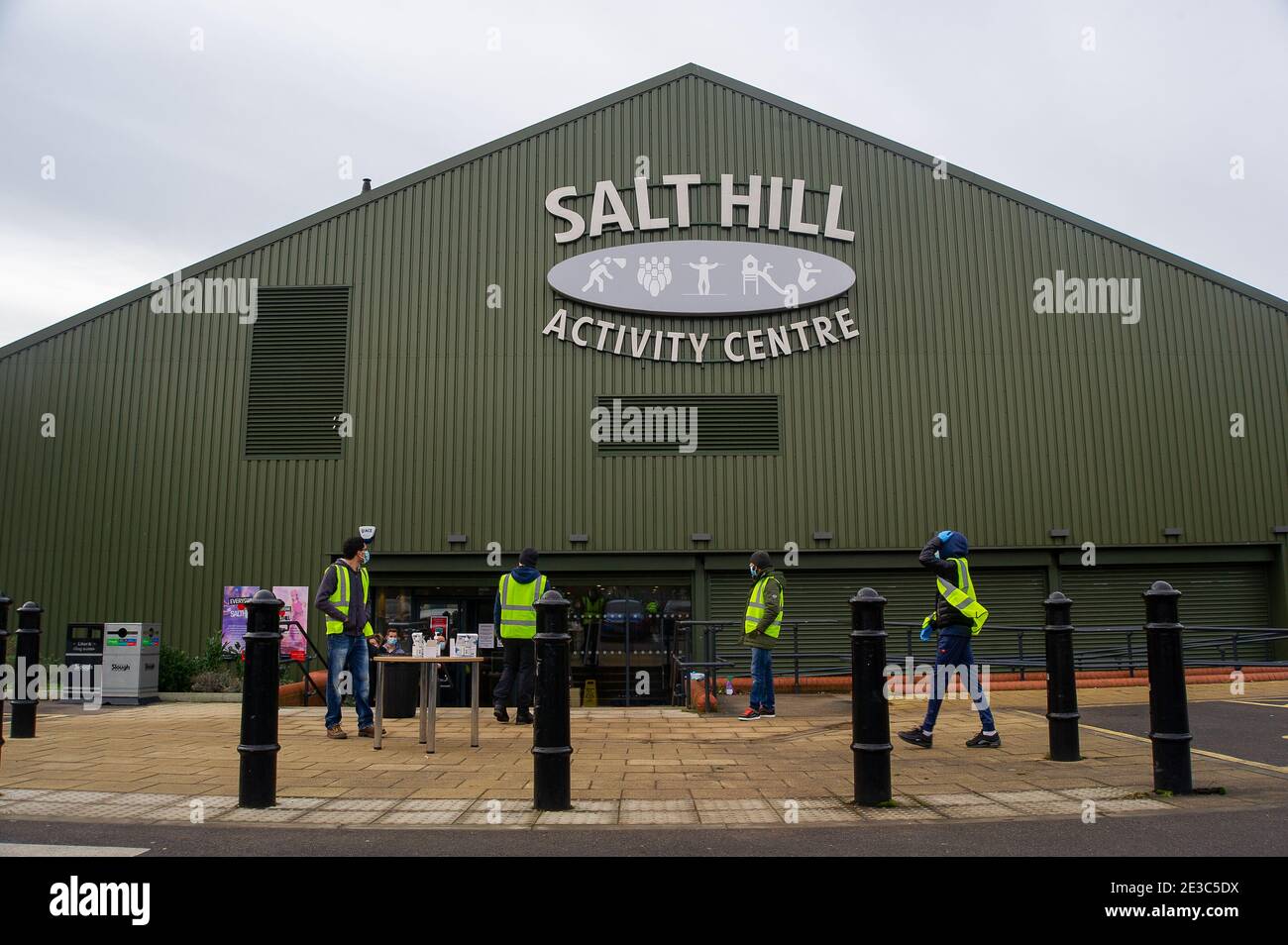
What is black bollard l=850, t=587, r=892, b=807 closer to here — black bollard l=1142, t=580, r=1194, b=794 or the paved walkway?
the paved walkway

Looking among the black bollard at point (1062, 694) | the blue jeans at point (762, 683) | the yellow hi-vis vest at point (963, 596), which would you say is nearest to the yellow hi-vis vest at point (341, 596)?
the blue jeans at point (762, 683)

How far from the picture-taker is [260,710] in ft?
18.0

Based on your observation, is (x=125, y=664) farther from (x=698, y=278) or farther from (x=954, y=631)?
(x=954, y=631)

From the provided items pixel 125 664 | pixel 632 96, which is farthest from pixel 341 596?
pixel 632 96

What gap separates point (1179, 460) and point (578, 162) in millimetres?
12424

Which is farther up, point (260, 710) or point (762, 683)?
point (260, 710)

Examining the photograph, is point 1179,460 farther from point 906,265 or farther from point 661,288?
point 661,288

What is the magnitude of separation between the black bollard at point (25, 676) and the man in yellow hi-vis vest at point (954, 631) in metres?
7.58

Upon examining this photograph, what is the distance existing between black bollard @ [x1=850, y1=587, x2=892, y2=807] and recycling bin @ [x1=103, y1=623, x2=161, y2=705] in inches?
440

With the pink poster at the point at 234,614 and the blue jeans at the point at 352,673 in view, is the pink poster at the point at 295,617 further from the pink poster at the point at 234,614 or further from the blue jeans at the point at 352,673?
the blue jeans at the point at 352,673

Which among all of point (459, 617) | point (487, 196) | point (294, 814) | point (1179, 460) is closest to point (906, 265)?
point (1179, 460)

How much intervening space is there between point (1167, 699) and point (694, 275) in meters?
13.1

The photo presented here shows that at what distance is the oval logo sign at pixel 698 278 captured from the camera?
17.4 m

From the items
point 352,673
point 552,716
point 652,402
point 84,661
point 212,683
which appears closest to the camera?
point 552,716
